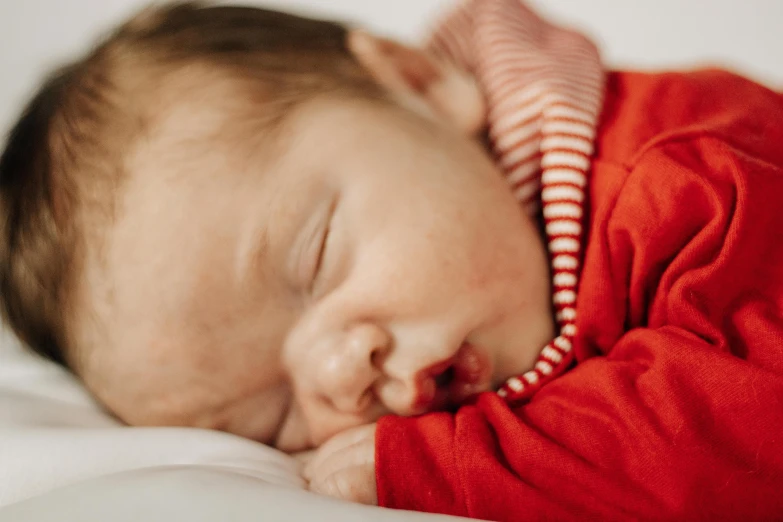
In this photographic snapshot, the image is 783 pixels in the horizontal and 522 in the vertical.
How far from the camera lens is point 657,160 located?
0.63 metres

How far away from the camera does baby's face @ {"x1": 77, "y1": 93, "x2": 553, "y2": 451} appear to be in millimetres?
572

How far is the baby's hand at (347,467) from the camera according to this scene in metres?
0.55

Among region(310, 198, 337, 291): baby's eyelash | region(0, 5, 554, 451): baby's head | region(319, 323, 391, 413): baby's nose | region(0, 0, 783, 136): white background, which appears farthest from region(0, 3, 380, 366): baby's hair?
region(0, 0, 783, 136): white background

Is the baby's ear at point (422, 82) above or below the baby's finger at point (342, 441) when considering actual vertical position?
above

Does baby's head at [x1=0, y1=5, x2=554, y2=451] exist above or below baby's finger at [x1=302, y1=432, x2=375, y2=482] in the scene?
above

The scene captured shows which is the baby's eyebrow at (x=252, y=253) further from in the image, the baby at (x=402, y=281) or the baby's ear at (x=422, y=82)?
the baby's ear at (x=422, y=82)

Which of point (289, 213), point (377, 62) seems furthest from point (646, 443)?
point (377, 62)

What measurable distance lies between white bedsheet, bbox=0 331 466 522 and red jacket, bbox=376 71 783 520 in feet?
0.43

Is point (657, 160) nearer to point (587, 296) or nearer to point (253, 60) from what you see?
point (587, 296)

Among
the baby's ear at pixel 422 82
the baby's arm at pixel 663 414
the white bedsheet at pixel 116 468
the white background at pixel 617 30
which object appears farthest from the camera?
the white background at pixel 617 30

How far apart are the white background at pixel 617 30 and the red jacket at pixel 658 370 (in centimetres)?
61

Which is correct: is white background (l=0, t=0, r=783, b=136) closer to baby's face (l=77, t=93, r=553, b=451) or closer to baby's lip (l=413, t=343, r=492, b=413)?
baby's face (l=77, t=93, r=553, b=451)

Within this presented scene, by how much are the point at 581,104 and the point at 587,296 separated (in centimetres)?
22

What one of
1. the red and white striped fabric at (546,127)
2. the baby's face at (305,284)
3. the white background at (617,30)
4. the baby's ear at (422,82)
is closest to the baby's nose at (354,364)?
the baby's face at (305,284)
